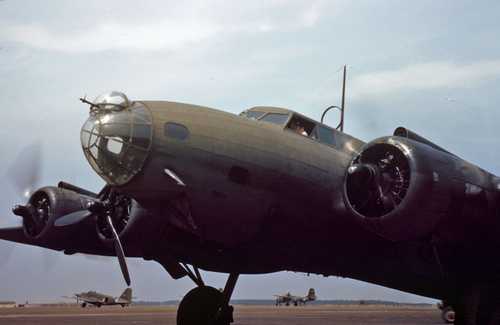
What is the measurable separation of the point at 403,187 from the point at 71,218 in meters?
7.54

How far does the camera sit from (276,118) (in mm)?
13023

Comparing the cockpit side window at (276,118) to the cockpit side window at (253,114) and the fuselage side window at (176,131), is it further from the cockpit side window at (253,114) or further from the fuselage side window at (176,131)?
the fuselage side window at (176,131)

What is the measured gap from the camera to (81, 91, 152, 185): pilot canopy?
10203 millimetres

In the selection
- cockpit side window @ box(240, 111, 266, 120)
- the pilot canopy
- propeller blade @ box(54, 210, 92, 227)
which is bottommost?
propeller blade @ box(54, 210, 92, 227)

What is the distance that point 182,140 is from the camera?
1059 centimetres

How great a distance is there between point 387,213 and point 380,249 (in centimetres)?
228

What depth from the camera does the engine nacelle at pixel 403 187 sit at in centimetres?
1070

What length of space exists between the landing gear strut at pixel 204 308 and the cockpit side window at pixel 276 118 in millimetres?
3652

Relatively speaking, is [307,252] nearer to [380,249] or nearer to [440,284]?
[380,249]

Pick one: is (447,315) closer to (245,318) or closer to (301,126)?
(245,318)

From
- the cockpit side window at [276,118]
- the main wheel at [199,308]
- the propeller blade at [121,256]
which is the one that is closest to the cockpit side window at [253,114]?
the cockpit side window at [276,118]

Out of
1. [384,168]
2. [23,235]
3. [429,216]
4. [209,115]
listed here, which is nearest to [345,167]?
[384,168]

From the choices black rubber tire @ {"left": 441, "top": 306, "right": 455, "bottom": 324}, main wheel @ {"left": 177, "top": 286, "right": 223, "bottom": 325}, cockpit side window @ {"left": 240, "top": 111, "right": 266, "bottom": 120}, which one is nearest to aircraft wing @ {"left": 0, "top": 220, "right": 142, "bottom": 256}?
main wheel @ {"left": 177, "top": 286, "right": 223, "bottom": 325}

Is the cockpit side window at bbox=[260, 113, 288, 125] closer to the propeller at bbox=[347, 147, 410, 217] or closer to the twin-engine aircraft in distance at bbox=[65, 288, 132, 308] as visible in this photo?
the propeller at bbox=[347, 147, 410, 217]
